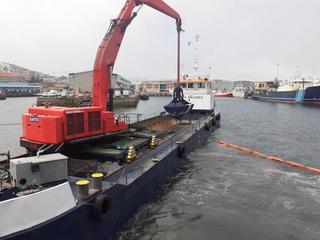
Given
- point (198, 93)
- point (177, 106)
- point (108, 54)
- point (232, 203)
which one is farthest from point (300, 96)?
point (108, 54)

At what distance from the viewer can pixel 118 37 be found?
1316 cm

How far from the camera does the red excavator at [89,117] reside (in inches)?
348

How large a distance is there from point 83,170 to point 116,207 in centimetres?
220

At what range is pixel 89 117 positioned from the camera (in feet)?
33.3

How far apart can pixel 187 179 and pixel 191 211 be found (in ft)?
10.9

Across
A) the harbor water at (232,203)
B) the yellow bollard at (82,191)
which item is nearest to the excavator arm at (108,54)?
the harbor water at (232,203)

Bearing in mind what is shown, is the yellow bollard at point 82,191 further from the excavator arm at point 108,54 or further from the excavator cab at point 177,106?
the excavator cab at point 177,106

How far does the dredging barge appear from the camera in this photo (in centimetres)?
556

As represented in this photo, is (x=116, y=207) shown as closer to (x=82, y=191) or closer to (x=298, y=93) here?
(x=82, y=191)

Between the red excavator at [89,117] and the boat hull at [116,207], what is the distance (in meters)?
2.10

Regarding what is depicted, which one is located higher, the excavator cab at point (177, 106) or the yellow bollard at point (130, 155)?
the excavator cab at point (177, 106)

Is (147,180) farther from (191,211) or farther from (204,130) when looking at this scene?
(204,130)

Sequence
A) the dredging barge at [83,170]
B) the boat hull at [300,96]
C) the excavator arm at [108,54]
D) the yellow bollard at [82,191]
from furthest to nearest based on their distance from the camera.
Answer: the boat hull at [300,96] < the excavator arm at [108,54] < the yellow bollard at [82,191] < the dredging barge at [83,170]

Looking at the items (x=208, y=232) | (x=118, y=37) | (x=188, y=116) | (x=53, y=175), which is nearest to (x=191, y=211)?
(x=208, y=232)
